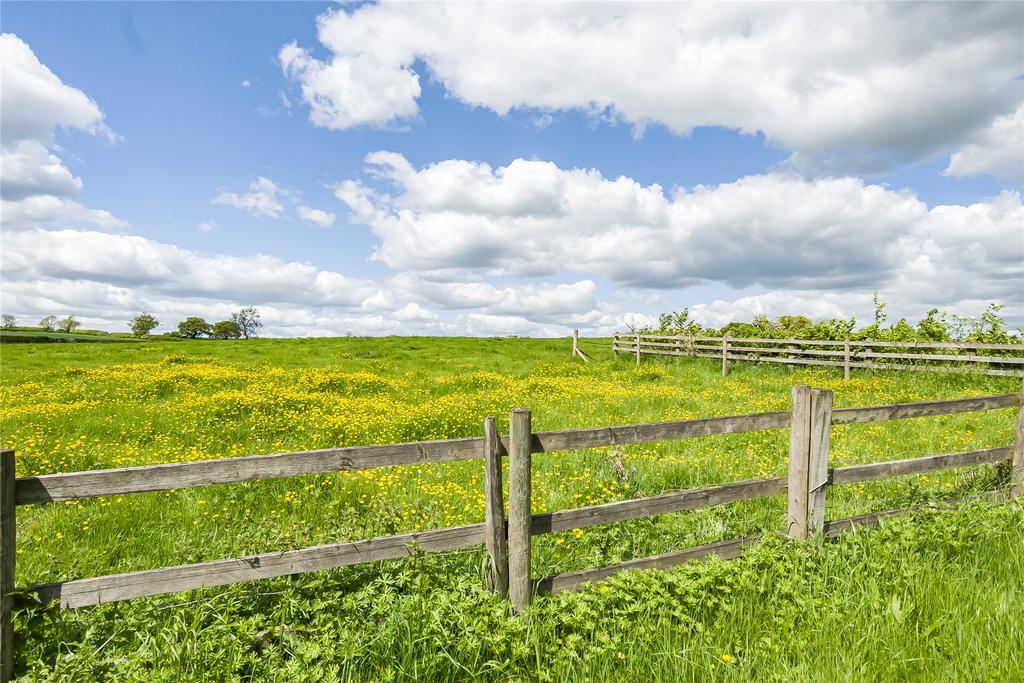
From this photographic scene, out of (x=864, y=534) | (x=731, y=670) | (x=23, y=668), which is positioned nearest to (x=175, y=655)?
(x=23, y=668)

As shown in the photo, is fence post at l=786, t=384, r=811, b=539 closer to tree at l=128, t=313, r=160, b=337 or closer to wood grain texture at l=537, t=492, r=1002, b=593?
wood grain texture at l=537, t=492, r=1002, b=593

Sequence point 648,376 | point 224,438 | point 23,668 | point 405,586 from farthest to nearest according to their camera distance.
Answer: point 648,376, point 224,438, point 405,586, point 23,668

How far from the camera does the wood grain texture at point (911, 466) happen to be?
5609 millimetres

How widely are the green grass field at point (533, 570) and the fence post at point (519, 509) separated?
199mm

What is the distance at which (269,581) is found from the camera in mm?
4664

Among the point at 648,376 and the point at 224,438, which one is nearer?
the point at 224,438

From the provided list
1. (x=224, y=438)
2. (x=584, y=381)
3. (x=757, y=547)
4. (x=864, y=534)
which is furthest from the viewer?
(x=584, y=381)

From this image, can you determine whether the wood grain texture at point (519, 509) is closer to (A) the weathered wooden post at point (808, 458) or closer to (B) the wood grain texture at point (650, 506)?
(B) the wood grain texture at point (650, 506)

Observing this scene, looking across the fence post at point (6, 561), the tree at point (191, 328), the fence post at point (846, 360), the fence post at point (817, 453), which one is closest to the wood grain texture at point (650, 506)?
the fence post at point (817, 453)

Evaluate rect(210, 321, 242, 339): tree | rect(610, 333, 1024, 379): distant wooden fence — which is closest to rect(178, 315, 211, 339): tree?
rect(210, 321, 242, 339): tree

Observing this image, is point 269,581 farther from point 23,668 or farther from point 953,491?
point 953,491

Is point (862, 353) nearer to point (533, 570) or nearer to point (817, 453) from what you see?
point (817, 453)

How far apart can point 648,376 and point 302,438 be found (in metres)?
14.6

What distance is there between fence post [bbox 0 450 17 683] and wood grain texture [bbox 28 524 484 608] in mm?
157
